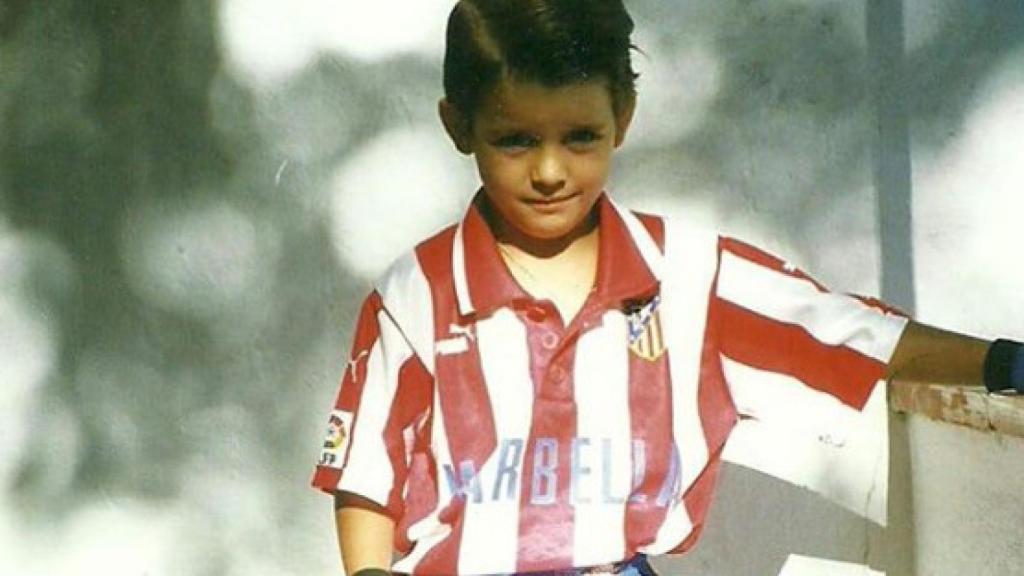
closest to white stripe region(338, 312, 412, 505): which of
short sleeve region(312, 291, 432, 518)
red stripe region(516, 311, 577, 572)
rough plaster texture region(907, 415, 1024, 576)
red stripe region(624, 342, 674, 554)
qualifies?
short sleeve region(312, 291, 432, 518)

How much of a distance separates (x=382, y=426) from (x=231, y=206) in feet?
1.76

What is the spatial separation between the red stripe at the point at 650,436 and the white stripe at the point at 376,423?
9.7 inches

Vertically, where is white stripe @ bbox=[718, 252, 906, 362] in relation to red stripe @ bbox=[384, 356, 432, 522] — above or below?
above

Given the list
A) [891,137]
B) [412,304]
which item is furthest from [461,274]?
[891,137]

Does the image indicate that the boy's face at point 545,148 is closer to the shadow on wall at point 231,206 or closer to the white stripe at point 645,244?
the white stripe at point 645,244

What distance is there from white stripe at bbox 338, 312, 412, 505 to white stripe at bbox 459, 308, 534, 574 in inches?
3.6

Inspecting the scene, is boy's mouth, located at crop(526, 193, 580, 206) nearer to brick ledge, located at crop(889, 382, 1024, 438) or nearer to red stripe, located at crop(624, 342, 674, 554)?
red stripe, located at crop(624, 342, 674, 554)

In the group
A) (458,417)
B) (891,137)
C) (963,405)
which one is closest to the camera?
(458,417)

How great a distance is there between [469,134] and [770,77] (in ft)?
1.74

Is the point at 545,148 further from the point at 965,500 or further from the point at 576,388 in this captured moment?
the point at 965,500

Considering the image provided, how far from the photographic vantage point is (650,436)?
165 cm

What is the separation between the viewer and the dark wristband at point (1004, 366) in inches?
60.3

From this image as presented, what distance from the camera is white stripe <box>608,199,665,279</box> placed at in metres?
1.69

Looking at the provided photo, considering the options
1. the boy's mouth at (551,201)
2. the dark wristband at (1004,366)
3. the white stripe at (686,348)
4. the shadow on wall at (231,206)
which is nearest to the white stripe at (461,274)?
the boy's mouth at (551,201)
